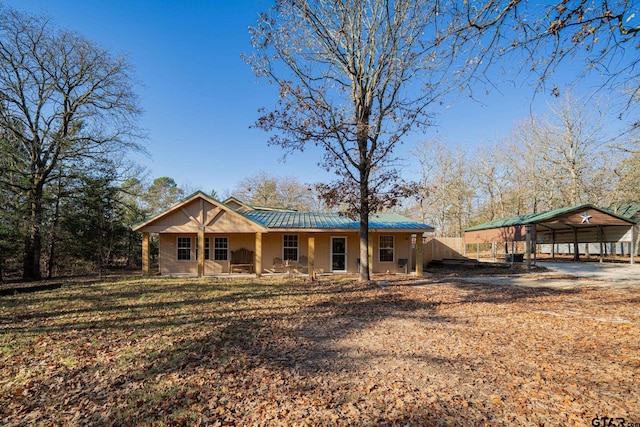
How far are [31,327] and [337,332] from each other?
618 cm

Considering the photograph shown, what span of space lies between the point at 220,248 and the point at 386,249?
27.6 feet

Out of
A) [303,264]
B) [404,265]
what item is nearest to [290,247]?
[303,264]

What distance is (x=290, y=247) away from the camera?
15516 millimetres

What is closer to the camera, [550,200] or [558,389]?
[558,389]

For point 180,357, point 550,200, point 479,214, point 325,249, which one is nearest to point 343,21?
point 325,249

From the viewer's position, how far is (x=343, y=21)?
1038 centimetres

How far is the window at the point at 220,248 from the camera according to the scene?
50.8 feet

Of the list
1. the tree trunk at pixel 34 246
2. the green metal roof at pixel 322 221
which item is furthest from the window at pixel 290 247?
the tree trunk at pixel 34 246

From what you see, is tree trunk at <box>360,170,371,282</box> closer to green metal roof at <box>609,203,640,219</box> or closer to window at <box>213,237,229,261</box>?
window at <box>213,237,229,261</box>

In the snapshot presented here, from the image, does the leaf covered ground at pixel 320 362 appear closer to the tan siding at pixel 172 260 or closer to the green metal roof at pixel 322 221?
the green metal roof at pixel 322 221

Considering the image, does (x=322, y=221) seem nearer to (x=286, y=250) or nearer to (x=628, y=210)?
(x=286, y=250)

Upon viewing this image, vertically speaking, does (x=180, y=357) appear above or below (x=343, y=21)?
below

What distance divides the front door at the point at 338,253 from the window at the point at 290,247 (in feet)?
6.16

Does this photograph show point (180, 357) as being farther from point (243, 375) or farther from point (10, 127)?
point (10, 127)
